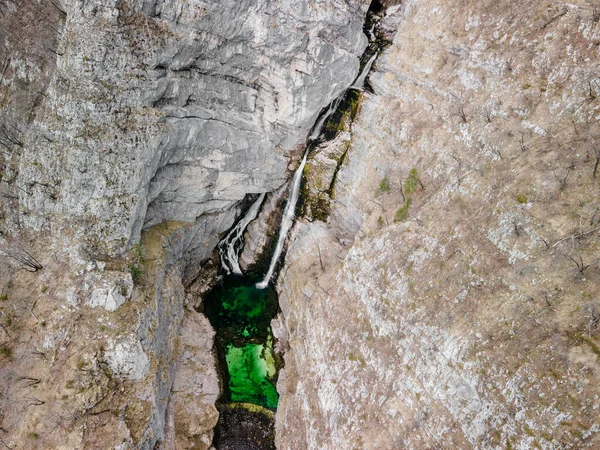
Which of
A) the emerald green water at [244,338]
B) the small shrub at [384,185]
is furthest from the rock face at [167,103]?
the emerald green water at [244,338]

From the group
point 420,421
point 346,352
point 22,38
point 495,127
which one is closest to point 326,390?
point 346,352

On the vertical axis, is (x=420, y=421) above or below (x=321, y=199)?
below

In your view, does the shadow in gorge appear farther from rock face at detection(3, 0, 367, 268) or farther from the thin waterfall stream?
rock face at detection(3, 0, 367, 268)

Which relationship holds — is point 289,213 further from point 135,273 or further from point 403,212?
point 135,273

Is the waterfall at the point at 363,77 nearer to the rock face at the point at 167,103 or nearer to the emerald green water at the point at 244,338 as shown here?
the rock face at the point at 167,103

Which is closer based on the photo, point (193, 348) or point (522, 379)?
point (522, 379)

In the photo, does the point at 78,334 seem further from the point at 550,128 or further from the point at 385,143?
the point at 550,128
